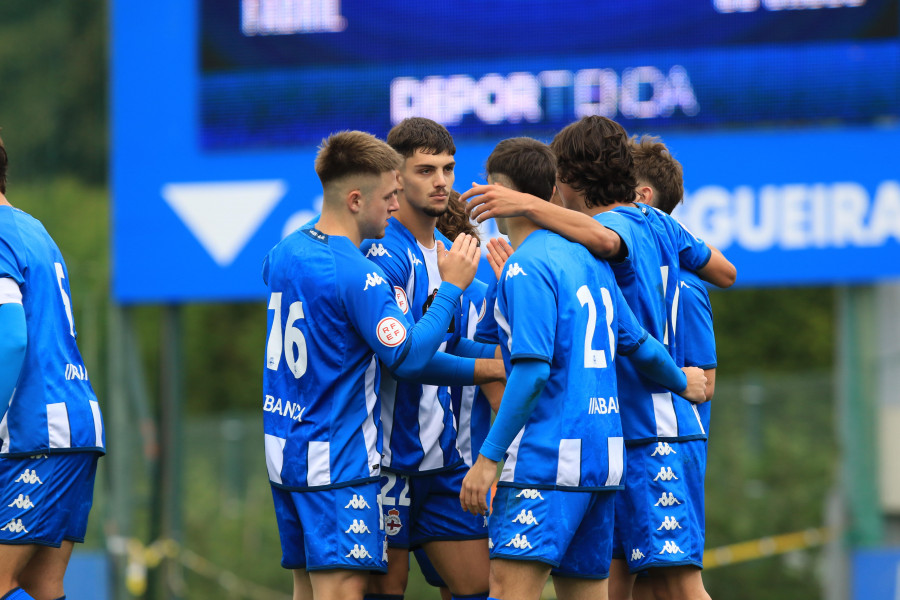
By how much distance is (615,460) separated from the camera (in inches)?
136

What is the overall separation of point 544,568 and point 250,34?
18.9 feet

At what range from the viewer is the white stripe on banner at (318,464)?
3.51m

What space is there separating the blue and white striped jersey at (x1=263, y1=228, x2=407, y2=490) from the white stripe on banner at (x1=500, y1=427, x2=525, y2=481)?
0.44m

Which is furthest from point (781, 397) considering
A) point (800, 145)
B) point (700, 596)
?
point (700, 596)

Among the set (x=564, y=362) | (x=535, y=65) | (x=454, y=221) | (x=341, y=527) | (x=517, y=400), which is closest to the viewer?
(x=517, y=400)

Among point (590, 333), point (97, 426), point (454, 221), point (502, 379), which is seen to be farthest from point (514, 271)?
point (97, 426)

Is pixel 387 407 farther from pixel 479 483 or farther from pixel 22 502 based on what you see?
pixel 22 502

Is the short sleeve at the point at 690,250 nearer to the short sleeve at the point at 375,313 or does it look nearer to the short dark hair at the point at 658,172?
the short dark hair at the point at 658,172

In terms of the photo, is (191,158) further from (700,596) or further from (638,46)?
(700,596)

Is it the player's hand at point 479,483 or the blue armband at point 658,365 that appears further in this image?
the blue armband at point 658,365

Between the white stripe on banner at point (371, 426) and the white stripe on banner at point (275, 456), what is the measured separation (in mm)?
263

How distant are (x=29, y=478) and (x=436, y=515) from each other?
54.7 inches

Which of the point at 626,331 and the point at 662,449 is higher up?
the point at 626,331

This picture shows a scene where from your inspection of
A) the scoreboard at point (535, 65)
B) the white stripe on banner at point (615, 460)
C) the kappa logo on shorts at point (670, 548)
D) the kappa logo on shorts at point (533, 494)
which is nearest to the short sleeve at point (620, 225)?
the white stripe on banner at point (615, 460)
